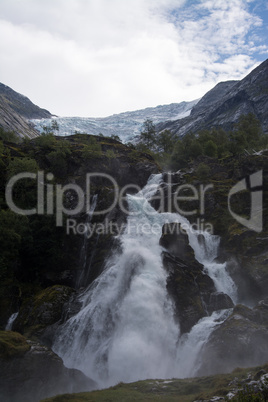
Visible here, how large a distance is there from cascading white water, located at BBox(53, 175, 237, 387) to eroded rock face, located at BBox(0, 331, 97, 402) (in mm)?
2576

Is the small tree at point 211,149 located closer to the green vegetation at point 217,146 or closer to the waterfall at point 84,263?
the green vegetation at point 217,146

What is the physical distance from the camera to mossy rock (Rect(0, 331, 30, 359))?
2128 centimetres

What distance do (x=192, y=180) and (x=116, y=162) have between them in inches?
722


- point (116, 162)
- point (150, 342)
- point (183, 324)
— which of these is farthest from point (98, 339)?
point (116, 162)

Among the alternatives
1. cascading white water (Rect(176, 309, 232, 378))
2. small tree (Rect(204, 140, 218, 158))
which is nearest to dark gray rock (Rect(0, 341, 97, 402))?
cascading white water (Rect(176, 309, 232, 378))

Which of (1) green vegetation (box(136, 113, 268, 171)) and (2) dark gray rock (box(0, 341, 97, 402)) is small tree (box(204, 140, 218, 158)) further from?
(2) dark gray rock (box(0, 341, 97, 402))

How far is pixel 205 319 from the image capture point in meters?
28.8

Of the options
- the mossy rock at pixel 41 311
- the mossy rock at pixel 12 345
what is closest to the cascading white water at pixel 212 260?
the mossy rock at pixel 41 311

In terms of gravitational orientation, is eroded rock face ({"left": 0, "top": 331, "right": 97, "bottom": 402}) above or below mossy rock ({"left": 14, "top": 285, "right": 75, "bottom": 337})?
below

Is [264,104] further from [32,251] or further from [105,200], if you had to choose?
[32,251]

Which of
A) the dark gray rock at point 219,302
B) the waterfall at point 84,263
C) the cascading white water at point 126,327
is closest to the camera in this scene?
the cascading white water at point 126,327

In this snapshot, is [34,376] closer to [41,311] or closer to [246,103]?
[41,311]

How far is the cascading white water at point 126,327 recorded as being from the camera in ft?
81.6

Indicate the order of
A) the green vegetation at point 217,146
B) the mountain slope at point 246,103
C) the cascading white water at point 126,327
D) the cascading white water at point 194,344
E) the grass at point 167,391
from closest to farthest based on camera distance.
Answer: the grass at point 167,391, the cascading white water at point 194,344, the cascading white water at point 126,327, the green vegetation at point 217,146, the mountain slope at point 246,103
